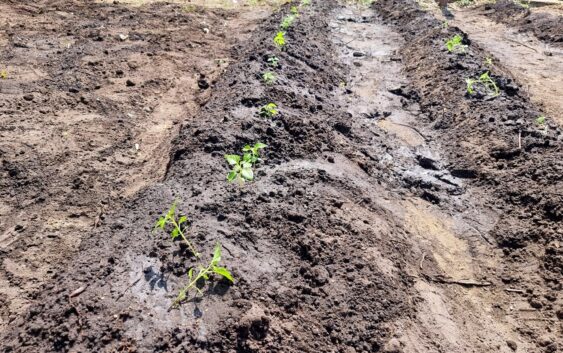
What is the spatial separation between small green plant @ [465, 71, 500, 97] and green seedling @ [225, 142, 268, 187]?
3.28 metres

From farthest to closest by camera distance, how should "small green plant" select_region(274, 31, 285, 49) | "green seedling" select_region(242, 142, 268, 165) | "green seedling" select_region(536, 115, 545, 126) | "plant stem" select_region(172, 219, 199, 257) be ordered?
"small green plant" select_region(274, 31, 285, 49) → "green seedling" select_region(536, 115, 545, 126) → "green seedling" select_region(242, 142, 268, 165) → "plant stem" select_region(172, 219, 199, 257)

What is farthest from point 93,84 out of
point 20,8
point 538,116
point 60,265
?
point 538,116

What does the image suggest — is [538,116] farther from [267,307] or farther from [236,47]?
[236,47]

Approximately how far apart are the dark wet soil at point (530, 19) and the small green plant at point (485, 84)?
394cm

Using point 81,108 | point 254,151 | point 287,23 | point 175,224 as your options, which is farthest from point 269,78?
point 175,224

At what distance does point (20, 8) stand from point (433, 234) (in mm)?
9047

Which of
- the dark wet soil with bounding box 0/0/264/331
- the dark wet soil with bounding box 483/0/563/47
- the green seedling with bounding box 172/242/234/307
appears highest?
the dark wet soil with bounding box 483/0/563/47

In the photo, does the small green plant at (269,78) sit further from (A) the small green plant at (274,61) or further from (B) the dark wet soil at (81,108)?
(B) the dark wet soil at (81,108)

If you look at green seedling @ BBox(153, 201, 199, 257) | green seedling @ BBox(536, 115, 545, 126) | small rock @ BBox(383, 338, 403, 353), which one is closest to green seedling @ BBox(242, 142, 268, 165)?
green seedling @ BBox(153, 201, 199, 257)

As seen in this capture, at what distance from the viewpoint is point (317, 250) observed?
3334 millimetres

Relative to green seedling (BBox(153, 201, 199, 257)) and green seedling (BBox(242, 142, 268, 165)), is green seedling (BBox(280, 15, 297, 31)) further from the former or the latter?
green seedling (BBox(153, 201, 199, 257))

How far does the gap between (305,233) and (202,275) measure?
3.11ft

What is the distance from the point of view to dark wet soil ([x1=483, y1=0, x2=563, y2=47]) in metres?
8.92

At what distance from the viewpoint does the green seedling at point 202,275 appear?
2734 millimetres
